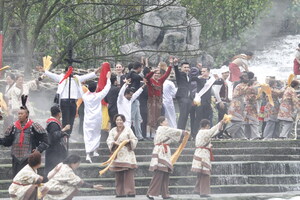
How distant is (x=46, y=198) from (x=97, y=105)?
5.15m

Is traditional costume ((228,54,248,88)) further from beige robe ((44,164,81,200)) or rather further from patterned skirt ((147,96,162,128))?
beige robe ((44,164,81,200))

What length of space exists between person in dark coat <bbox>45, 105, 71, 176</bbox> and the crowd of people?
18 millimetres

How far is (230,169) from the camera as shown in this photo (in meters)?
22.0

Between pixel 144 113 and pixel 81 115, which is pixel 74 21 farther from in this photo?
pixel 144 113

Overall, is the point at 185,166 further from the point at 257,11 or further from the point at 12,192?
the point at 257,11

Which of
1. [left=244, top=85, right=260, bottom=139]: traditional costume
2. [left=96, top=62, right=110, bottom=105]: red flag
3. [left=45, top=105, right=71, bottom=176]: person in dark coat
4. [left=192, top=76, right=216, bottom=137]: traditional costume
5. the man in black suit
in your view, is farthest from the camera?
[left=244, top=85, right=260, bottom=139]: traditional costume

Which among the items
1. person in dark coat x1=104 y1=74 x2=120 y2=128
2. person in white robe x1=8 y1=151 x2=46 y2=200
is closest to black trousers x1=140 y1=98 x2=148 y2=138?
person in dark coat x1=104 y1=74 x2=120 y2=128

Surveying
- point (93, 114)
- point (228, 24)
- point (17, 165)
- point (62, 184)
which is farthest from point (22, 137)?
point (228, 24)

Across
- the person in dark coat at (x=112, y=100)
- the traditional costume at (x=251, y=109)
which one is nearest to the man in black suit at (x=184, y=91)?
the traditional costume at (x=251, y=109)

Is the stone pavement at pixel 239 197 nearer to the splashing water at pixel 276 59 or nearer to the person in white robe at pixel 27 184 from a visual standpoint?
the person in white robe at pixel 27 184

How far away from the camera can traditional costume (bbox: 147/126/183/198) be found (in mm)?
19625

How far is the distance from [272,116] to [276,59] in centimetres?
2518

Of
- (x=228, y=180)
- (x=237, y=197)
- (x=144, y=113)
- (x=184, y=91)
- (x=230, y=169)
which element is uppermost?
(x=184, y=91)

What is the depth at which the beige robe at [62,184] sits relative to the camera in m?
16.8
